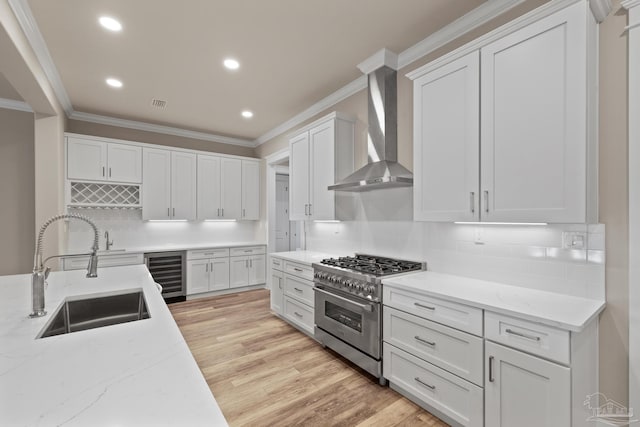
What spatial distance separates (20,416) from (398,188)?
9.48 ft

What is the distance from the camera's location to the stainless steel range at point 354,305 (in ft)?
7.93

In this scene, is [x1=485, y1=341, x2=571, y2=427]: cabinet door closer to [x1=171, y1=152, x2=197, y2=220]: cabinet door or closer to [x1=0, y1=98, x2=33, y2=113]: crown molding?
[x1=171, y1=152, x2=197, y2=220]: cabinet door

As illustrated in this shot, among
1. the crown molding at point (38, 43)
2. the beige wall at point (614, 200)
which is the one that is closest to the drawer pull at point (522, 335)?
the beige wall at point (614, 200)

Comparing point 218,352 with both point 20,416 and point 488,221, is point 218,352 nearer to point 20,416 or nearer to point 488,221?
point 20,416

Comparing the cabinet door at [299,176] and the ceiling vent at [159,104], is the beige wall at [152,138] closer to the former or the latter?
the ceiling vent at [159,104]

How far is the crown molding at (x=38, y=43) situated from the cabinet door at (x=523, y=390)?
3.99 metres

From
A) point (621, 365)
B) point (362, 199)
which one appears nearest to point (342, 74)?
point (362, 199)

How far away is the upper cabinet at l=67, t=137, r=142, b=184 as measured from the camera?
4.18m

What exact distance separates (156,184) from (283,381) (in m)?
3.83

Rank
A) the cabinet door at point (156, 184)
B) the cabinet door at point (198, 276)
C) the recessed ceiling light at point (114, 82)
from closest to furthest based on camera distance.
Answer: the recessed ceiling light at point (114, 82)
the cabinet door at point (156, 184)
the cabinet door at point (198, 276)

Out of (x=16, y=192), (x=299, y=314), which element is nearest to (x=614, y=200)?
(x=299, y=314)

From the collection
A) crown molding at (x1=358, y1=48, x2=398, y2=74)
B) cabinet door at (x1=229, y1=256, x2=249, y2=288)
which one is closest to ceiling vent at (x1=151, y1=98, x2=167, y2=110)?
cabinet door at (x1=229, y1=256, x2=249, y2=288)

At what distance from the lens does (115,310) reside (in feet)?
6.11

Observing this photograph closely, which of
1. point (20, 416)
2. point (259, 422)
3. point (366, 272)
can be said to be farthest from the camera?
point (366, 272)
